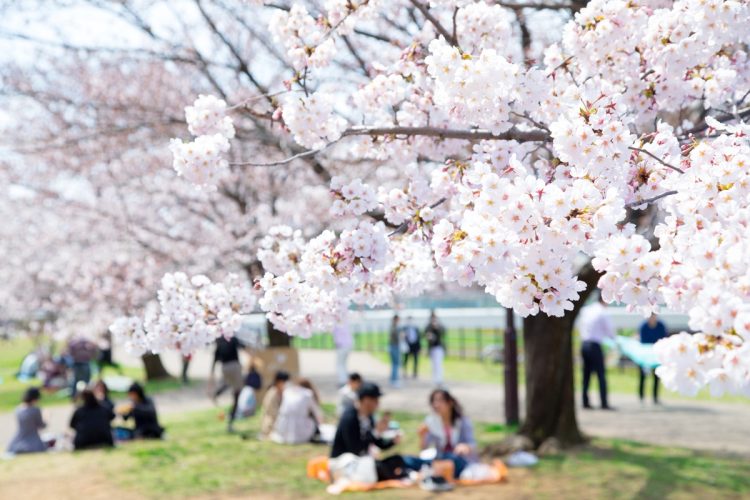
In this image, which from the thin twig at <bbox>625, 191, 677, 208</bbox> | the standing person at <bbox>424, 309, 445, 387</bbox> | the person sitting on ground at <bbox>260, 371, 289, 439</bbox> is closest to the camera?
the thin twig at <bbox>625, 191, 677, 208</bbox>

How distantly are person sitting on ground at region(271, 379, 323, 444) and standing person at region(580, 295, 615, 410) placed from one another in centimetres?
460

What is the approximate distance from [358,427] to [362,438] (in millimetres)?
130

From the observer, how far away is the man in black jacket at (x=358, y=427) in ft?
26.1

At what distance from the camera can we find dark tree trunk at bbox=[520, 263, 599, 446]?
9039 millimetres

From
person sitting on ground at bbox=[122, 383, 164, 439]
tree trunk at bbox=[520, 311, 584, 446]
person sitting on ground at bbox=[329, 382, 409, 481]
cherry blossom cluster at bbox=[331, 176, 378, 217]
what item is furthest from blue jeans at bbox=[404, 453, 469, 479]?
person sitting on ground at bbox=[122, 383, 164, 439]

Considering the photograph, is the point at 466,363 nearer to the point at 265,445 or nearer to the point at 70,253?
the point at 70,253

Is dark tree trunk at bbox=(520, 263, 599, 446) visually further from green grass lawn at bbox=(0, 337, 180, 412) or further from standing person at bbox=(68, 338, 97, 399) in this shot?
green grass lawn at bbox=(0, 337, 180, 412)

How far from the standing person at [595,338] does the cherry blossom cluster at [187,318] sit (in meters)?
8.68

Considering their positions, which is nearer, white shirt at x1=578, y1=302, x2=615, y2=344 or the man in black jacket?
the man in black jacket

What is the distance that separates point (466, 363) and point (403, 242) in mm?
17508

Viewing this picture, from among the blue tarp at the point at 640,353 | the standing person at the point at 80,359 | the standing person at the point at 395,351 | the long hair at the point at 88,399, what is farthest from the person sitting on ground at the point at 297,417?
the standing person at the point at 80,359

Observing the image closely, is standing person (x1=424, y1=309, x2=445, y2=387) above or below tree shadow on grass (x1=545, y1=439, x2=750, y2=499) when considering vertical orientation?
above

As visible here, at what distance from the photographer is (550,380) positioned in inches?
359

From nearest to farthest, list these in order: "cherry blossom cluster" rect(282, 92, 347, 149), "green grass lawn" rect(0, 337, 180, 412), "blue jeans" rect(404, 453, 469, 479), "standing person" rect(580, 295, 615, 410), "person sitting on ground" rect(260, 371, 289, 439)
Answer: "cherry blossom cluster" rect(282, 92, 347, 149) → "blue jeans" rect(404, 453, 469, 479) → "person sitting on ground" rect(260, 371, 289, 439) → "standing person" rect(580, 295, 615, 410) → "green grass lawn" rect(0, 337, 180, 412)
